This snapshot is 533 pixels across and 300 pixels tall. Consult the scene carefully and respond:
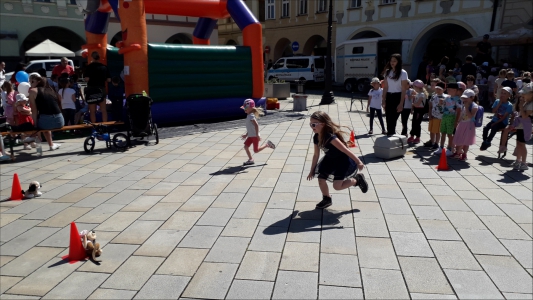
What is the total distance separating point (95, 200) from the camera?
5957mm

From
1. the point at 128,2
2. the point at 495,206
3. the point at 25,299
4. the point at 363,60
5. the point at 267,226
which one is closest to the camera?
the point at 25,299

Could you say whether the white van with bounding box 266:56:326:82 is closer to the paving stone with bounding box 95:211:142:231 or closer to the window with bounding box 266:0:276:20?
the window with bounding box 266:0:276:20

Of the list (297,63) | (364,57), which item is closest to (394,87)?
(364,57)

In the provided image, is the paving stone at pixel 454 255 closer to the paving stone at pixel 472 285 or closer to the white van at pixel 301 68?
the paving stone at pixel 472 285

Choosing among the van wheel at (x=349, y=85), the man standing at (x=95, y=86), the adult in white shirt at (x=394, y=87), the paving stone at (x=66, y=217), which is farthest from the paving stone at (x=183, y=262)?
the van wheel at (x=349, y=85)

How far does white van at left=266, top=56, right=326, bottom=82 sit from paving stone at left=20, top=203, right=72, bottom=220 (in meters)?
21.3

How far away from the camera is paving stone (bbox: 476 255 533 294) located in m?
3.42

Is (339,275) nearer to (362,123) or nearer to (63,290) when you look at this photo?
(63,290)

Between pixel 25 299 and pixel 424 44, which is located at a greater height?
pixel 424 44

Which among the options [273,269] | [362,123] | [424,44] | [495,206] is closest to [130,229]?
[273,269]

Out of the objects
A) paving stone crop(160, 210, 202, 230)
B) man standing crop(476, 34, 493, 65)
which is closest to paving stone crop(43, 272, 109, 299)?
paving stone crop(160, 210, 202, 230)

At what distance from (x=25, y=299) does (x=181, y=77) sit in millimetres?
8774

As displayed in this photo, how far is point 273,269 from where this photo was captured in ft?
12.7

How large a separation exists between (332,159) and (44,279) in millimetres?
3305
